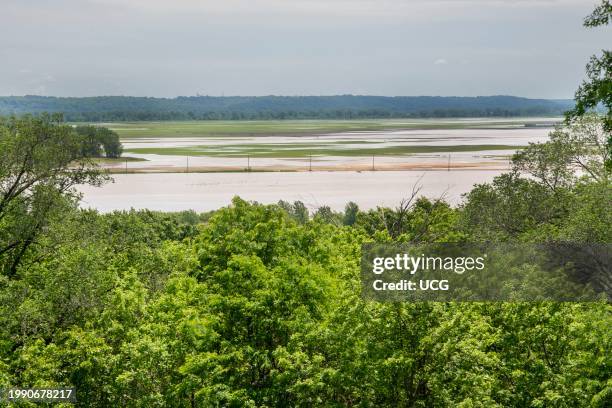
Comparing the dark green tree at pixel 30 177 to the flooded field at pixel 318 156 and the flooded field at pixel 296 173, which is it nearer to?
the flooded field at pixel 296 173

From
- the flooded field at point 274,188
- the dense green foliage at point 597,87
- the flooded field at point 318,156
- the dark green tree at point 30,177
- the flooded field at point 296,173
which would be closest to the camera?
the dense green foliage at point 597,87

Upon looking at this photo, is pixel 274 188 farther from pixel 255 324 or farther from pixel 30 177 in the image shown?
pixel 255 324

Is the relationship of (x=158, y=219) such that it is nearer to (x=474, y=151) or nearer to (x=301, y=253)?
(x=301, y=253)

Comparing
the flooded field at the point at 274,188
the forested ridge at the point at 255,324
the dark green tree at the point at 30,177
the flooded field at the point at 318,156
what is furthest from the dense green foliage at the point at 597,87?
the flooded field at the point at 318,156

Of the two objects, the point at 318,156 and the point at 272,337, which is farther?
the point at 318,156

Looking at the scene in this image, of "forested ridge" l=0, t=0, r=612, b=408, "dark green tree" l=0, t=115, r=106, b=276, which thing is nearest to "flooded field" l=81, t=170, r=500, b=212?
"dark green tree" l=0, t=115, r=106, b=276

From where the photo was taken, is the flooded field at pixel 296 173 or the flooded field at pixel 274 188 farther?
the flooded field at pixel 296 173

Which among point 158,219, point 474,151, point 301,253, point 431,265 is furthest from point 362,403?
point 474,151

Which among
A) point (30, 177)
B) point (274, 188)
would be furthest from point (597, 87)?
point (274, 188)
